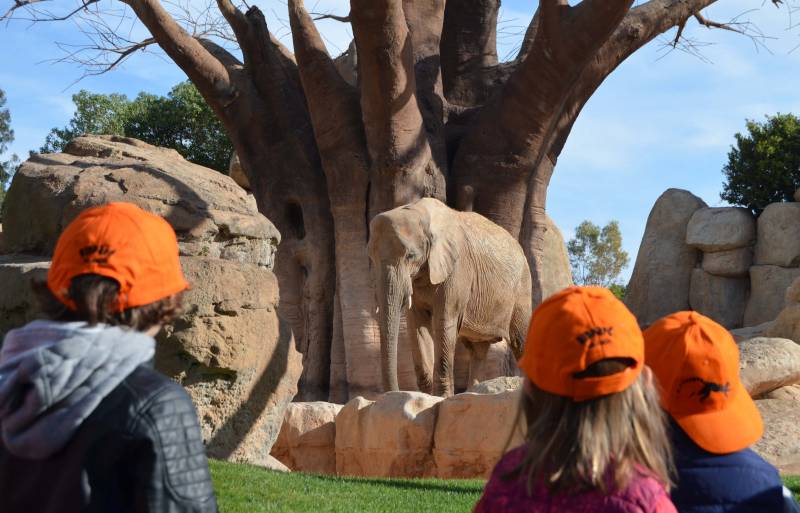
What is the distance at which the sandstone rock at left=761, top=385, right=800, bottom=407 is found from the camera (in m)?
9.81

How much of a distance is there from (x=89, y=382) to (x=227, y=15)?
39.4 feet

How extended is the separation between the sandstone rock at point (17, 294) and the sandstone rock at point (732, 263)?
17660 millimetres

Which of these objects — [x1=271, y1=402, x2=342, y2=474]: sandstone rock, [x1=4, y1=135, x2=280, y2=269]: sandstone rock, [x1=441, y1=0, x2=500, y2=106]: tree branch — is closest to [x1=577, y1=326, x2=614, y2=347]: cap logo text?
[x1=4, y1=135, x2=280, y2=269]: sandstone rock

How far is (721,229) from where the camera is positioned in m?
21.1

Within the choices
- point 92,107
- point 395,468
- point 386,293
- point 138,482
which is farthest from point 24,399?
point 92,107

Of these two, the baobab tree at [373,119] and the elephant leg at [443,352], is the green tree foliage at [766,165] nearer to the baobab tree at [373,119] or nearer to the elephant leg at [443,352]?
the baobab tree at [373,119]

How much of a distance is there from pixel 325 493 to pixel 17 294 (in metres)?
2.12

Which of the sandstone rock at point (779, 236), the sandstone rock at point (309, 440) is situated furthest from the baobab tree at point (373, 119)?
the sandstone rock at point (779, 236)

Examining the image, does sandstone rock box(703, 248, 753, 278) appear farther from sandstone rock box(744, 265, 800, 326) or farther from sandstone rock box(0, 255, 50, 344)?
sandstone rock box(0, 255, 50, 344)

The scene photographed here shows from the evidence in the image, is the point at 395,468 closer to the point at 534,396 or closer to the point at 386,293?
the point at 386,293

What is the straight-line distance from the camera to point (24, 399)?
1942 millimetres

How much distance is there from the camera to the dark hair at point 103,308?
2.00 meters

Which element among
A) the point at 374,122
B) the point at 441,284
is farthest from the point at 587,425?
the point at 374,122

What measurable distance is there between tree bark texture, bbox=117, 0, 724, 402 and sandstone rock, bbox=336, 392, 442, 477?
124 inches
